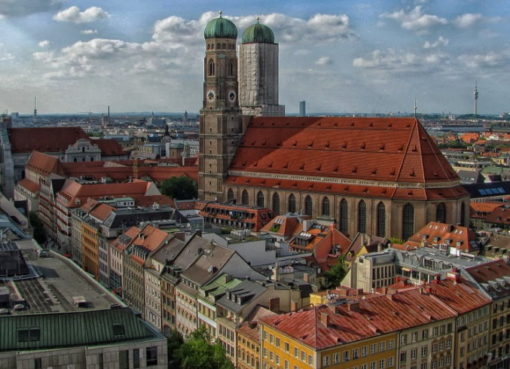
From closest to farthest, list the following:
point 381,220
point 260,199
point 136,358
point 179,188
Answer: point 136,358, point 381,220, point 260,199, point 179,188

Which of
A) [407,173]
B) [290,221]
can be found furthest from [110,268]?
[407,173]

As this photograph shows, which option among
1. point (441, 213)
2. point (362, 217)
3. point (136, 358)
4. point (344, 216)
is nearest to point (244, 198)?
point (344, 216)

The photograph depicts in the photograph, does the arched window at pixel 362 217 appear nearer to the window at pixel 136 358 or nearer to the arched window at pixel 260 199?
the arched window at pixel 260 199

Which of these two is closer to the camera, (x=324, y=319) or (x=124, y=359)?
(x=124, y=359)

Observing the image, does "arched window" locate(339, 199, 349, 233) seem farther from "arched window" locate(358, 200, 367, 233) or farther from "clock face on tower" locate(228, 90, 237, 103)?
"clock face on tower" locate(228, 90, 237, 103)

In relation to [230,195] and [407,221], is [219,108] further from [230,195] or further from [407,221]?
[407,221]

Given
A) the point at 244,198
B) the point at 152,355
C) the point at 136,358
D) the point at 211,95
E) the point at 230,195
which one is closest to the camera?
the point at 136,358
